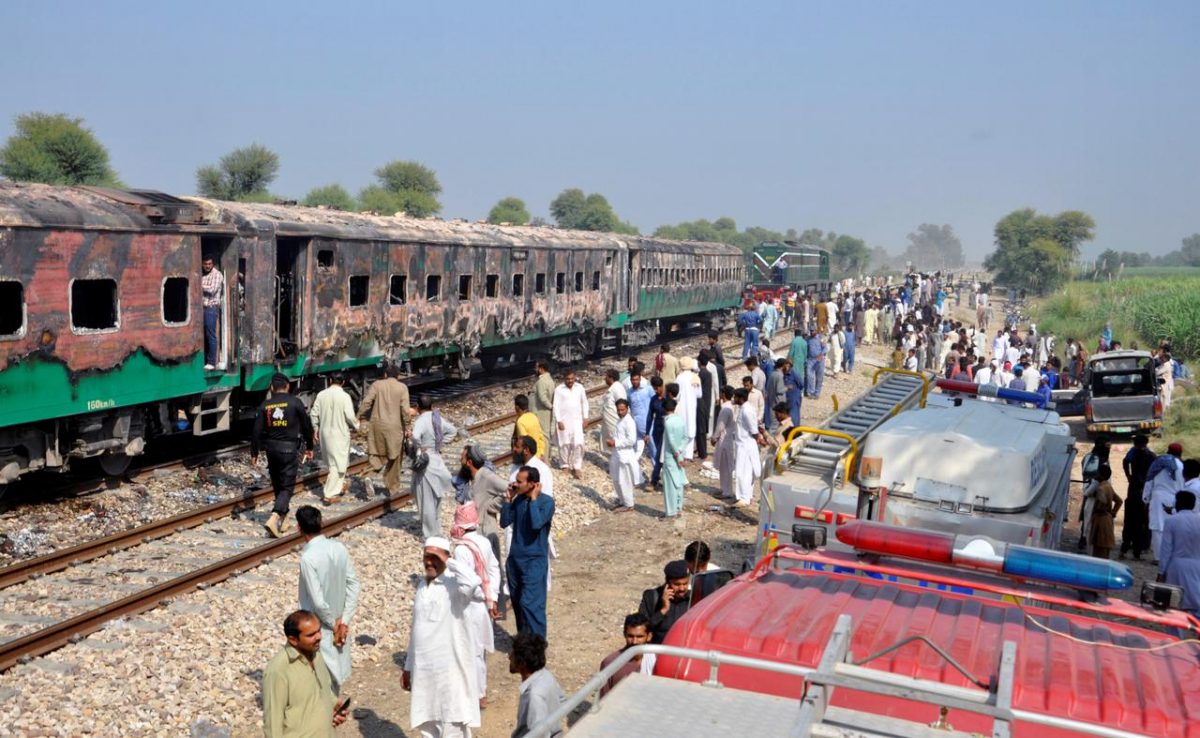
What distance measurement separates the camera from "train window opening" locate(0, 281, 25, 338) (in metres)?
10.5

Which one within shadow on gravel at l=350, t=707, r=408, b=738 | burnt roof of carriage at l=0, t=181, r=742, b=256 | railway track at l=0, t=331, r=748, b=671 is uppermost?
burnt roof of carriage at l=0, t=181, r=742, b=256

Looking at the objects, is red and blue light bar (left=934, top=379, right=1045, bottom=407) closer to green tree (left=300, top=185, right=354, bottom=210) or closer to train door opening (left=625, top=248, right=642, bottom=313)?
train door opening (left=625, top=248, right=642, bottom=313)

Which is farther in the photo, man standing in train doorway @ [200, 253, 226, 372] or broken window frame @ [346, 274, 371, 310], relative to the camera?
broken window frame @ [346, 274, 371, 310]

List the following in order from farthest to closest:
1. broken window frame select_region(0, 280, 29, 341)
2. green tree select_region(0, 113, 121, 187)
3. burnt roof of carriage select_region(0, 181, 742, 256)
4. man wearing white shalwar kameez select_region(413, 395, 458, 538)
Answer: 1. green tree select_region(0, 113, 121, 187)
2. burnt roof of carriage select_region(0, 181, 742, 256)
3. broken window frame select_region(0, 280, 29, 341)
4. man wearing white shalwar kameez select_region(413, 395, 458, 538)

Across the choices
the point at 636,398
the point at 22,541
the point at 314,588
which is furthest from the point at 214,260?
the point at 314,588

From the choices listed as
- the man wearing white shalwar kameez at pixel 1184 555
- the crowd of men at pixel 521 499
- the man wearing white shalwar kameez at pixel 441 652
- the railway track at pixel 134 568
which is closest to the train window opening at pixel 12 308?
the railway track at pixel 134 568

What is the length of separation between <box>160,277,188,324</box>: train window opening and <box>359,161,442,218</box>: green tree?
46581mm

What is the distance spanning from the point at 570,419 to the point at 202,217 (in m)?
5.19

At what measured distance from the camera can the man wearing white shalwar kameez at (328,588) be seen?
6.20 m

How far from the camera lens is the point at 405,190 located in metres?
62.9

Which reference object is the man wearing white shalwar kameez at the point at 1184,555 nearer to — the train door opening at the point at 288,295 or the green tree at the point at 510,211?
the train door opening at the point at 288,295

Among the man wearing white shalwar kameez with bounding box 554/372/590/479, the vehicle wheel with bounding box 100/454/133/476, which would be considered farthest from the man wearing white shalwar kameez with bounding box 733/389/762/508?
the vehicle wheel with bounding box 100/454/133/476

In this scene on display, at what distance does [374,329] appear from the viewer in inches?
652

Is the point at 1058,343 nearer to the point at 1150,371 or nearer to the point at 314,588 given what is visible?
the point at 1150,371
